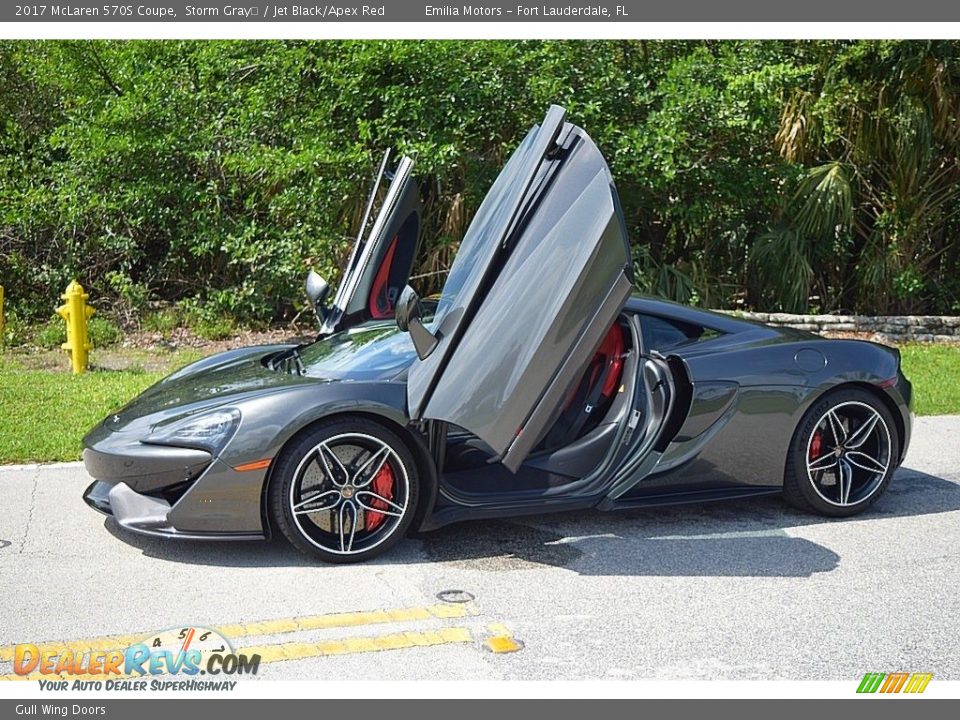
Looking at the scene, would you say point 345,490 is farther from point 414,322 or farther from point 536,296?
point 536,296

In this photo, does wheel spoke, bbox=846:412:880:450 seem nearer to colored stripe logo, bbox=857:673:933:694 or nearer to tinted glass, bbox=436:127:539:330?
colored stripe logo, bbox=857:673:933:694

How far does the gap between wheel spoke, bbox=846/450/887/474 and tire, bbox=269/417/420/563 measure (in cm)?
254

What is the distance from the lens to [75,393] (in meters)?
9.35

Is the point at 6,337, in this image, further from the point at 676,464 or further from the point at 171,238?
the point at 676,464

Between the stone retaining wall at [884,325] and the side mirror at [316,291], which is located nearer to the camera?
the side mirror at [316,291]

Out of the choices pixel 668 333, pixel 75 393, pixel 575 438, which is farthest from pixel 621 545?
pixel 75 393

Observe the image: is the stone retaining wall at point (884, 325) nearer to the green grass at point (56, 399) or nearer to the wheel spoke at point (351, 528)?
the green grass at point (56, 399)

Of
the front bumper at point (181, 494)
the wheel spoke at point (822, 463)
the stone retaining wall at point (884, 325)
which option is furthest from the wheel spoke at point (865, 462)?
the stone retaining wall at point (884, 325)

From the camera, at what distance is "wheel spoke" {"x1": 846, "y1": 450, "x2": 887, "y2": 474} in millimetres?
6074

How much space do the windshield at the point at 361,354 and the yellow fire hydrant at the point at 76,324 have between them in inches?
196

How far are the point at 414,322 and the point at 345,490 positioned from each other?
36.9 inches

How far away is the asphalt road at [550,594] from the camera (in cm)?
414

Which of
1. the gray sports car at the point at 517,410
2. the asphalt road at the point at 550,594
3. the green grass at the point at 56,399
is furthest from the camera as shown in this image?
the green grass at the point at 56,399

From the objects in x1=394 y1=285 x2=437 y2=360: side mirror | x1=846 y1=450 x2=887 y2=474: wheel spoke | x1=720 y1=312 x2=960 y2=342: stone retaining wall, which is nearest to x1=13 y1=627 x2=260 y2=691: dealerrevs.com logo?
x1=394 y1=285 x2=437 y2=360: side mirror
